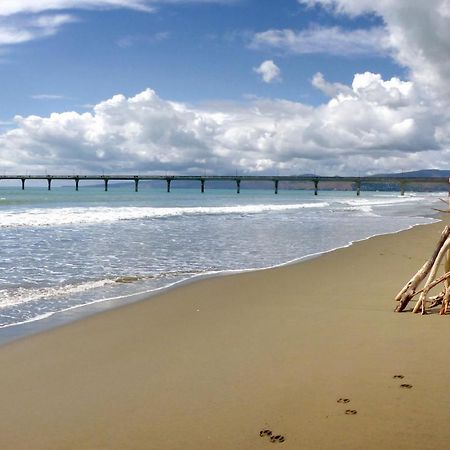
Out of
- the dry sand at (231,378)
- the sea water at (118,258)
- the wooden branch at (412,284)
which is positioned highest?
the wooden branch at (412,284)

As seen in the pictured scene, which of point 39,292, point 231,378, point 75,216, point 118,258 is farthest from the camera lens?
point 75,216

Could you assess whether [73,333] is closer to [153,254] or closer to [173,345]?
[173,345]

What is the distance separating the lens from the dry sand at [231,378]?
3623 mm

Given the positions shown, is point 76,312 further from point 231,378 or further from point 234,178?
point 234,178

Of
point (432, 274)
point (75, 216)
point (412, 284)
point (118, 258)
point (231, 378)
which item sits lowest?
point (75, 216)

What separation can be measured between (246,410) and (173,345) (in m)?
1.90

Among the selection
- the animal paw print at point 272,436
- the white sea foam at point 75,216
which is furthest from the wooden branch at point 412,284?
the white sea foam at point 75,216

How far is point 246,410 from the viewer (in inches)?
157

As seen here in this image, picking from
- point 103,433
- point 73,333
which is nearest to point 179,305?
point 73,333

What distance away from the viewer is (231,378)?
464 centimetres

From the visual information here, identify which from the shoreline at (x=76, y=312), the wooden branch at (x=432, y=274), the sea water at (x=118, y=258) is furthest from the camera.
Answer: the sea water at (x=118, y=258)

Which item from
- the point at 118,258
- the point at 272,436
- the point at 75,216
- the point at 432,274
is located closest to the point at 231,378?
the point at 272,436

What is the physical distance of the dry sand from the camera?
3.62 m

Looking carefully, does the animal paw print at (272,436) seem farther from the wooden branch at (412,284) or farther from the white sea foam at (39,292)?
the white sea foam at (39,292)
